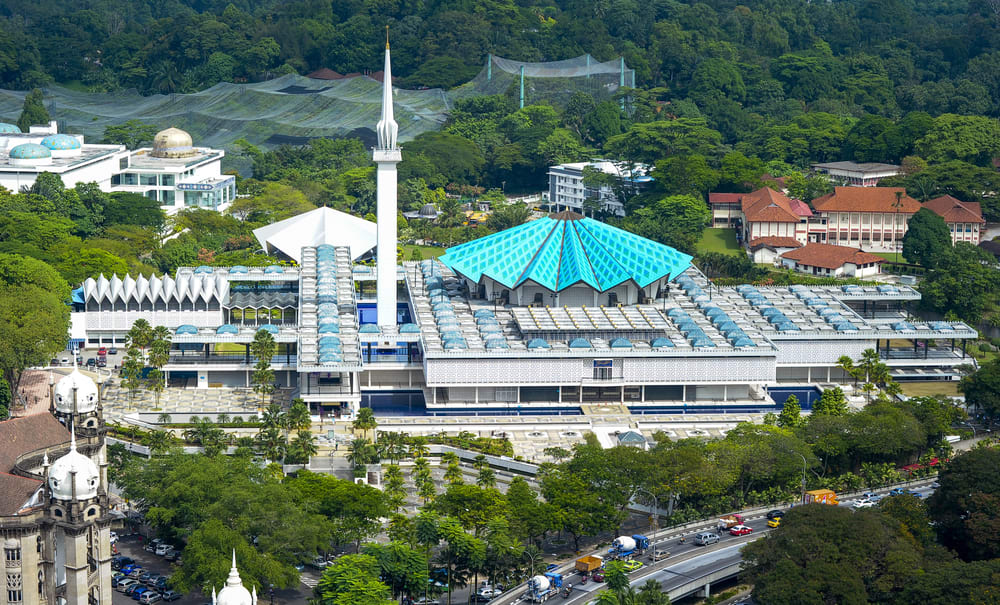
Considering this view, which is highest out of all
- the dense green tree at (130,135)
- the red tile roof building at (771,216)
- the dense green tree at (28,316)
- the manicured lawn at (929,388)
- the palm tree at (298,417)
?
the dense green tree at (130,135)

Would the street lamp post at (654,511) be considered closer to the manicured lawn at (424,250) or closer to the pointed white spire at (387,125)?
the pointed white spire at (387,125)

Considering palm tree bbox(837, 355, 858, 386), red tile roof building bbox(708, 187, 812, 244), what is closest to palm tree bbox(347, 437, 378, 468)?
palm tree bbox(837, 355, 858, 386)

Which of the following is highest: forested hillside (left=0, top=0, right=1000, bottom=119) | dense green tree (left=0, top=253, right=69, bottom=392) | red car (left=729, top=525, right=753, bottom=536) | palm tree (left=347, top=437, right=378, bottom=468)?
forested hillside (left=0, top=0, right=1000, bottom=119)

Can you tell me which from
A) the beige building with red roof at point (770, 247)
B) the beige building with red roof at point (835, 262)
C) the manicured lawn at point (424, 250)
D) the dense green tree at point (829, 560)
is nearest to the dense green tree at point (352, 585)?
the dense green tree at point (829, 560)

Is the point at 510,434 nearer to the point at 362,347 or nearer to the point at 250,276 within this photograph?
the point at 362,347

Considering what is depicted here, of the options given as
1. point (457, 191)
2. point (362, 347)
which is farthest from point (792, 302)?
point (457, 191)

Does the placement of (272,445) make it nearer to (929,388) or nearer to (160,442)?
(160,442)

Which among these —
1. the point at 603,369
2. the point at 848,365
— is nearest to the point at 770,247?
the point at 848,365

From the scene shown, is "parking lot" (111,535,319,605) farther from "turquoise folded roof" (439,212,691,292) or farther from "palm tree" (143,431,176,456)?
"turquoise folded roof" (439,212,691,292)
